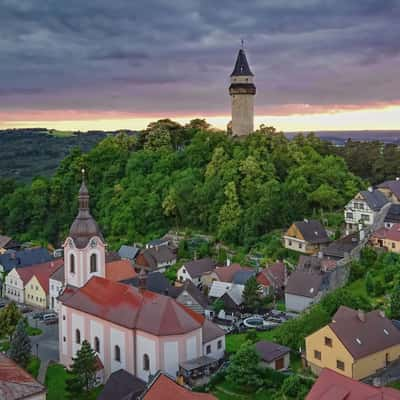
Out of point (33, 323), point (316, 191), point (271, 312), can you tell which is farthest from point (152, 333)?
Answer: point (316, 191)

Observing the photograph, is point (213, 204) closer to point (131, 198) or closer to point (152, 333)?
point (131, 198)

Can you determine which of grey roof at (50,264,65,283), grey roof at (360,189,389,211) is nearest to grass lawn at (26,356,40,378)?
grey roof at (50,264,65,283)

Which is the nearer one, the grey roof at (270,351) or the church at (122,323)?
the church at (122,323)

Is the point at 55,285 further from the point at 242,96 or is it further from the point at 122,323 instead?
the point at 242,96

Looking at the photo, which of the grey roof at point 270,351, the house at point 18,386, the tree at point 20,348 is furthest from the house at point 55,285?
the grey roof at point 270,351

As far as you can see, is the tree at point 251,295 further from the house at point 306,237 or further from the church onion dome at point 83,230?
the church onion dome at point 83,230

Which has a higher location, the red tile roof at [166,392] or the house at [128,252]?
the red tile roof at [166,392]
